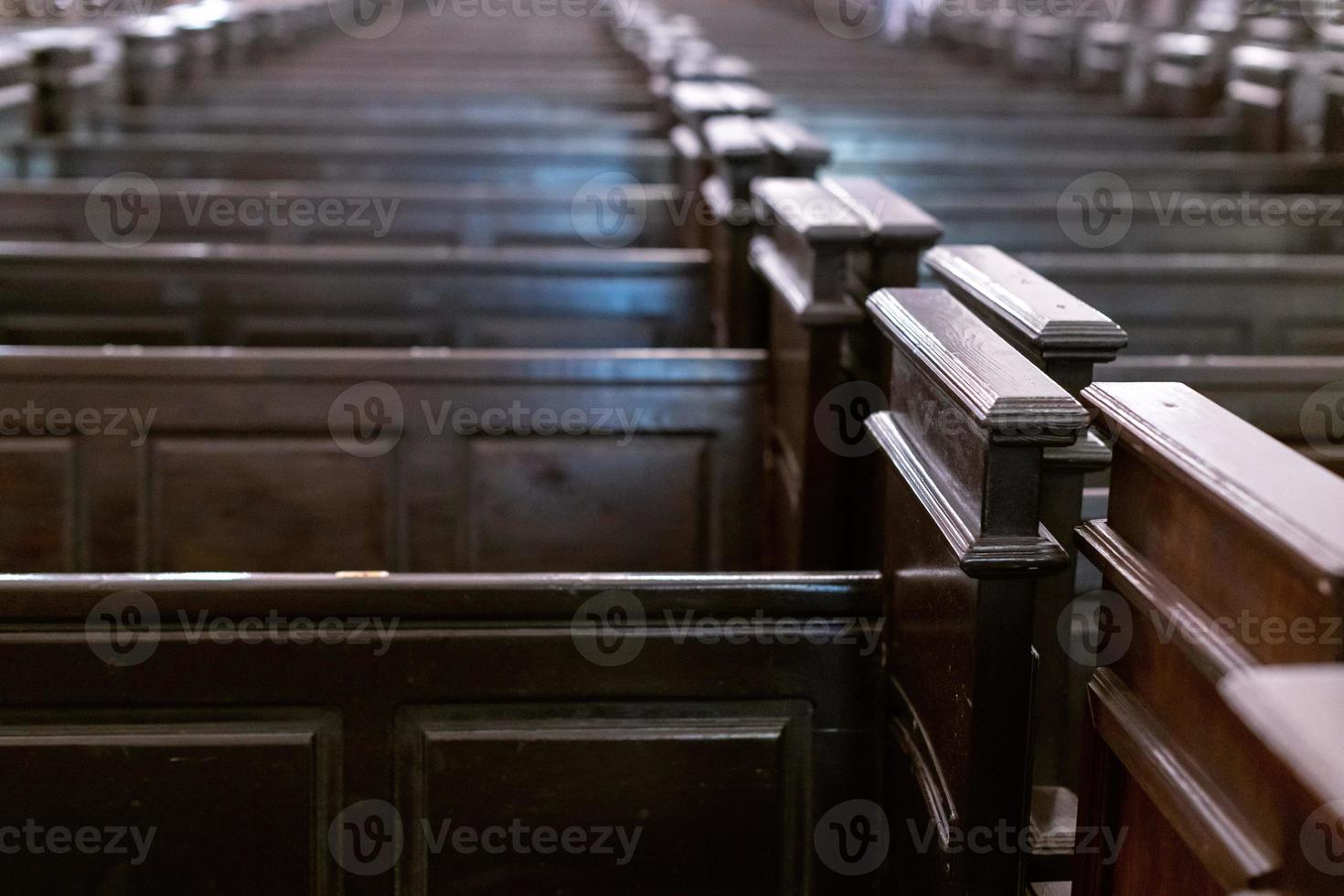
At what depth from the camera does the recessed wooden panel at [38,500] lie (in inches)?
96.9

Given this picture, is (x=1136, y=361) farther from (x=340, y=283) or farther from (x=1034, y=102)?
(x=1034, y=102)

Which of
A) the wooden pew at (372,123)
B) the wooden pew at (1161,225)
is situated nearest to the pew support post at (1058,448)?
the wooden pew at (1161,225)

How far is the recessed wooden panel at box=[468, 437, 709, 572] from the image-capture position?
254 cm

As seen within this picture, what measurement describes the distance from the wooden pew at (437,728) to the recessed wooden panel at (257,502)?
1084 mm

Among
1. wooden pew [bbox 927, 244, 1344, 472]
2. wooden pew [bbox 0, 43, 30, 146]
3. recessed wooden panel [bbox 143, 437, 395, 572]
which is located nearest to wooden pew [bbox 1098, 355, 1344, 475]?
wooden pew [bbox 927, 244, 1344, 472]

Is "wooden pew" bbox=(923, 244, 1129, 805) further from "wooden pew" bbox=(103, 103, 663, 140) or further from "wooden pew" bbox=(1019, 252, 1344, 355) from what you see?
"wooden pew" bbox=(103, 103, 663, 140)

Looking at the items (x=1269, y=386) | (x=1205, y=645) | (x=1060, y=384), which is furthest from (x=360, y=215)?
(x=1205, y=645)

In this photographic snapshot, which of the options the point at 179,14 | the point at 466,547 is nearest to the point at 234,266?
the point at 466,547

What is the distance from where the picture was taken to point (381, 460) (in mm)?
2543

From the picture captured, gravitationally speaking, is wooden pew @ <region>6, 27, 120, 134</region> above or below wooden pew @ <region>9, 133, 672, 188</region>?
above

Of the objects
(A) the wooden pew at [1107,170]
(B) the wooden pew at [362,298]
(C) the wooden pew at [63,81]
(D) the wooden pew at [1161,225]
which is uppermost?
(C) the wooden pew at [63,81]

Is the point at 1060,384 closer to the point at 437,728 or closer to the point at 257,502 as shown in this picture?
the point at 437,728

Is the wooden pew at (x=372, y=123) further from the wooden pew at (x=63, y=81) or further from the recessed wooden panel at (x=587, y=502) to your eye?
the recessed wooden panel at (x=587, y=502)

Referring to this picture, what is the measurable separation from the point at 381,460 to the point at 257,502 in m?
0.24
